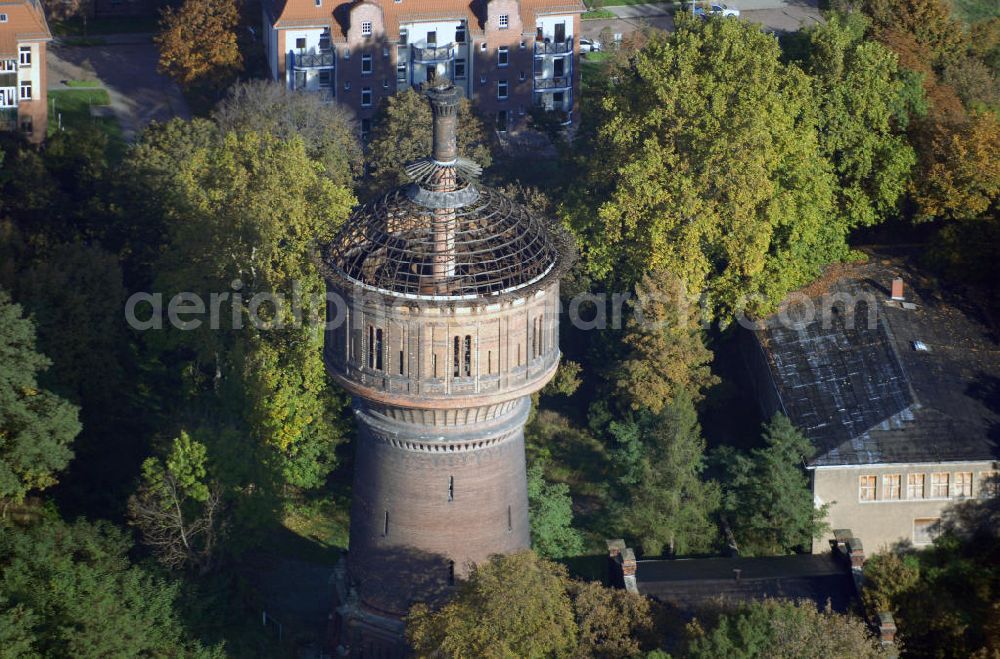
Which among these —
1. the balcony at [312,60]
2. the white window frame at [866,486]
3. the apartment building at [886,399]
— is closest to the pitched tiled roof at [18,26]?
the balcony at [312,60]

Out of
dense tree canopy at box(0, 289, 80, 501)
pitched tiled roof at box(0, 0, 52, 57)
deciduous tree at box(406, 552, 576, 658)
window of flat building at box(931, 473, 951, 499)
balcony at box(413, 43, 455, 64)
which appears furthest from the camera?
balcony at box(413, 43, 455, 64)

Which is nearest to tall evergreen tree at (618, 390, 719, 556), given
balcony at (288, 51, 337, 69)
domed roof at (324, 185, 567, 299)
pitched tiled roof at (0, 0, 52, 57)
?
domed roof at (324, 185, 567, 299)

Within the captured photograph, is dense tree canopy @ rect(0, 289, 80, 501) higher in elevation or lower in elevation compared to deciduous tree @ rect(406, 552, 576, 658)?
higher

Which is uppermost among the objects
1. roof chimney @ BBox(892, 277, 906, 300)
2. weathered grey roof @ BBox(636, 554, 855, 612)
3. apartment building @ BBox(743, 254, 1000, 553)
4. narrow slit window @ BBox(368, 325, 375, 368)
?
narrow slit window @ BBox(368, 325, 375, 368)

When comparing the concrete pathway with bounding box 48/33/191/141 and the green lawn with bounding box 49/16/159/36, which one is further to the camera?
the green lawn with bounding box 49/16/159/36

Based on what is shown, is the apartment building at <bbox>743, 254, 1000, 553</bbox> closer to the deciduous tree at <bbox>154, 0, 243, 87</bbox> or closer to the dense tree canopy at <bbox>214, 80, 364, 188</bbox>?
the dense tree canopy at <bbox>214, 80, 364, 188</bbox>

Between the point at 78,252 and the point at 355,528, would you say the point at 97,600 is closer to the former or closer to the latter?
the point at 355,528
